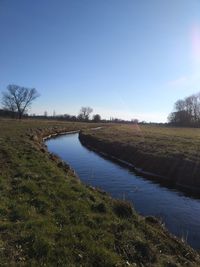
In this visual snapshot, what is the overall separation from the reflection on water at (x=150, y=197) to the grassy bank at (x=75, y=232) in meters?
2.43

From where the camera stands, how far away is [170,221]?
14.9 meters

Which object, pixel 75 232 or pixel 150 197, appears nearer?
pixel 75 232

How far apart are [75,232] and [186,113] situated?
15903cm

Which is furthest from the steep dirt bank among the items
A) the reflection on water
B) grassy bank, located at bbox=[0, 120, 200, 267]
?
grassy bank, located at bbox=[0, 120, 200, 267]

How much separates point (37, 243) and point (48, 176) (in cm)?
839

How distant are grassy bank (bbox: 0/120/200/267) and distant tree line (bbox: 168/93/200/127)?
459 ft

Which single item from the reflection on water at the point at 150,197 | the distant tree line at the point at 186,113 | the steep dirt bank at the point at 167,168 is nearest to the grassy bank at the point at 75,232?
the reflection on water at the point at 150,197

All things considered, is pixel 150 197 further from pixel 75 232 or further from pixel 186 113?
pixel 186 113

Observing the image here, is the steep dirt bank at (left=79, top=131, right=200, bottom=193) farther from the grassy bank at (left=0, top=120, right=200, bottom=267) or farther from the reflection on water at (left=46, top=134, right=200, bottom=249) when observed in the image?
the grassy bank at (left=0, top=120, right=200, bottom=267)

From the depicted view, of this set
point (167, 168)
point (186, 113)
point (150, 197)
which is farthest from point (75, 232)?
point (186, 113)

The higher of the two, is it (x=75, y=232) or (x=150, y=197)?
(x=75, y=232)

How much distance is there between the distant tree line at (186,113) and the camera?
15600 cm

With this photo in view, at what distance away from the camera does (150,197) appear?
19.3 meters

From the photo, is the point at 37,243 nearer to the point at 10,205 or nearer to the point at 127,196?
the point at 10,205
